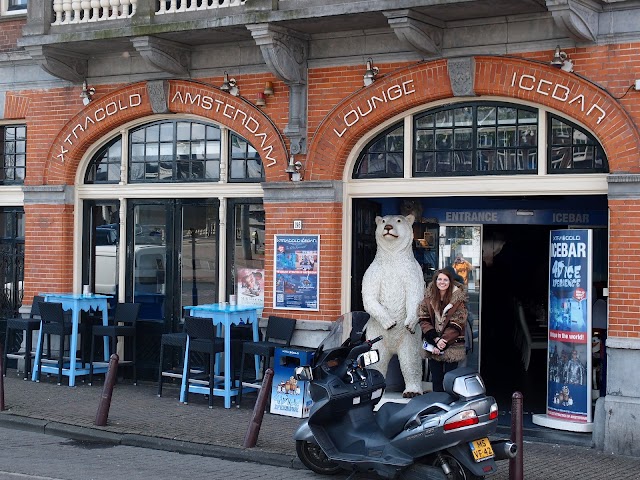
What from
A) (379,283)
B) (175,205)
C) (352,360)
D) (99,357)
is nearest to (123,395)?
(99,357)

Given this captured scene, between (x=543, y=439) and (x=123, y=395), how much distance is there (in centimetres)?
552

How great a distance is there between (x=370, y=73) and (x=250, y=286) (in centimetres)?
334

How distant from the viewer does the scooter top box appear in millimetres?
12259

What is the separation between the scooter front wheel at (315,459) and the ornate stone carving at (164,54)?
19.6 feet

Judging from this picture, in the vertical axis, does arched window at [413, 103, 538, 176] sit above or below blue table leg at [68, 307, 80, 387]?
above

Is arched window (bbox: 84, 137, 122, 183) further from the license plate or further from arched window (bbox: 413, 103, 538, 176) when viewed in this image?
the license plate

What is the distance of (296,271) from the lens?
1312 cm

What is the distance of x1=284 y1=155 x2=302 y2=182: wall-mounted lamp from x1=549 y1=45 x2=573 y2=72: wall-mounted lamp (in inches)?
135

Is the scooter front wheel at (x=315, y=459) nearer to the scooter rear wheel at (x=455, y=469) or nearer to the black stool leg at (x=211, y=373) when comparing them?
the scooter rear wheel at (x=455, y=469)

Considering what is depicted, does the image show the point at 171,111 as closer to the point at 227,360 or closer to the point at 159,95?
the point at 159,95

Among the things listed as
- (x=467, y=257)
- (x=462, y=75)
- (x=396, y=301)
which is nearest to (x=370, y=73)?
(x=462, y=75)

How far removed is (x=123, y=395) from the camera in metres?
13.8

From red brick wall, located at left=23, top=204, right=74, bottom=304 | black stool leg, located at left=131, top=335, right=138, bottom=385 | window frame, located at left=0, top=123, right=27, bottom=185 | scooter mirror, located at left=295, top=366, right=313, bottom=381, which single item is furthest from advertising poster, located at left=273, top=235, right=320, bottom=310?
window frame, located at left=0, top=123, right=27, bottom=185

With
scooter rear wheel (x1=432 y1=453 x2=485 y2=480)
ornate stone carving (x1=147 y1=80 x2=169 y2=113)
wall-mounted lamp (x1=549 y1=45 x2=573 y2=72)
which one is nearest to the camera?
scooter rear wheel (x1=432 y1=453 x2=485 y2=480)
